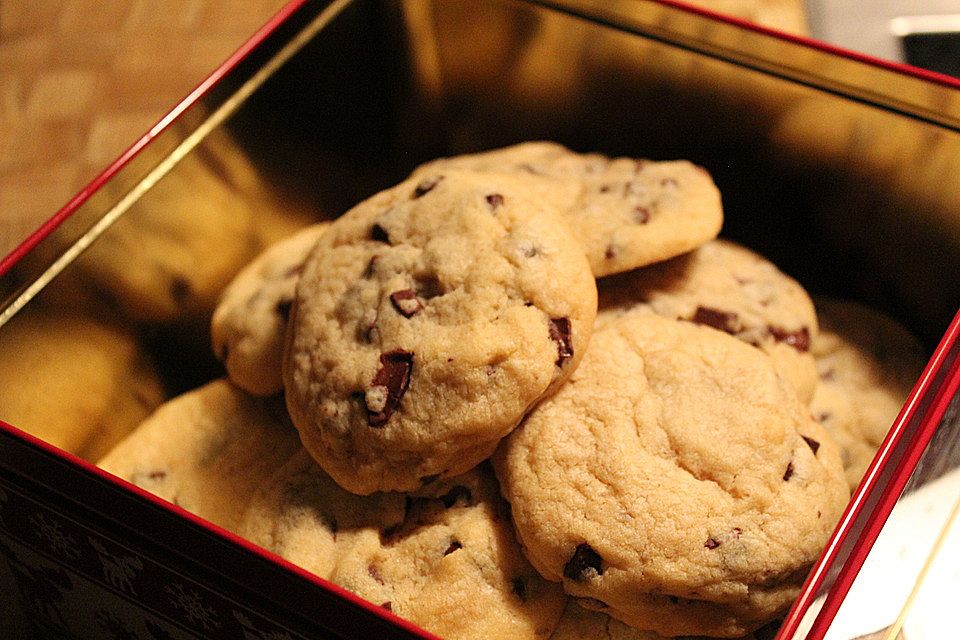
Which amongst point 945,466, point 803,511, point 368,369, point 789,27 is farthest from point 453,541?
point 789,27

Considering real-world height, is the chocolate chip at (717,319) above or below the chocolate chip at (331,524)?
above

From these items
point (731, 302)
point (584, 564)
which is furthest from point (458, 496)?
point (731, 302)

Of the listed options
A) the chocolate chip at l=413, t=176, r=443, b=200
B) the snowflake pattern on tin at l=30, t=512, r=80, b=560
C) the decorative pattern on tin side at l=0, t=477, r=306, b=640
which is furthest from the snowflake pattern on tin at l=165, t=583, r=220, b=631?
the chocolate chip at l=413, t=176, r=443, b=200

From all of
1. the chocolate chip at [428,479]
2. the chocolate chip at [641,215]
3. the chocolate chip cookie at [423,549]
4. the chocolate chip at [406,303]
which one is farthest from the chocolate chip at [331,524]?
the chocolate chip at [641,215]

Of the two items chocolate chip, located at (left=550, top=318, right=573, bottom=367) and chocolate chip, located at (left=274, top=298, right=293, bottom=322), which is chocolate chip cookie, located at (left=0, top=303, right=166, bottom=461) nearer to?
chocolate chip, located at (left=274, top=298, right=293, bottom=322)

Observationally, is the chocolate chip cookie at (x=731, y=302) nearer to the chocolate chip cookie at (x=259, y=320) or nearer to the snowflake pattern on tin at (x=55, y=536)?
the chocolate chip cookie at (x=259, y=320)

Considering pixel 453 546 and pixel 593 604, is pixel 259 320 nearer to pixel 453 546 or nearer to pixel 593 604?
pixel 453 546

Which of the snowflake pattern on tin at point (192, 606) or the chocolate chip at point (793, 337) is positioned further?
the chocolate chip at point (793, 337)

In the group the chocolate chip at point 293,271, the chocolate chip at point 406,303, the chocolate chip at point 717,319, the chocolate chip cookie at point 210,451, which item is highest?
the chocolate chip at point 406,303
